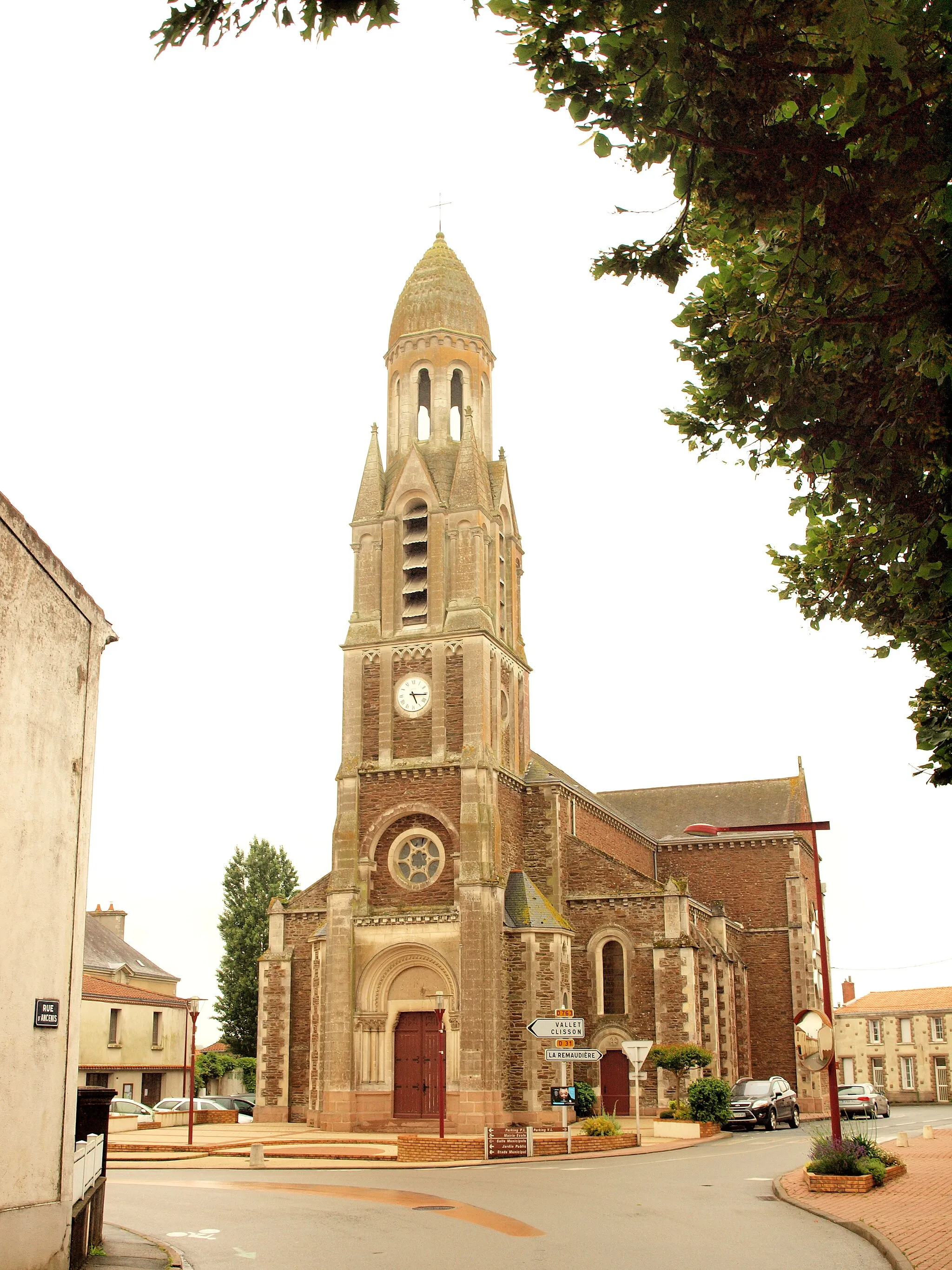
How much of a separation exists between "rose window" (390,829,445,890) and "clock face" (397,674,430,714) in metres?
3.82

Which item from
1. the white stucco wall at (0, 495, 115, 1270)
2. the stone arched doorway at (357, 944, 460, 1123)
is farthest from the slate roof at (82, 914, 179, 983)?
the white stucco wall at (0, 495, 115, 1270)

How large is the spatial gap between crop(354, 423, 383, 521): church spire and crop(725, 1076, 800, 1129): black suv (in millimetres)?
21164

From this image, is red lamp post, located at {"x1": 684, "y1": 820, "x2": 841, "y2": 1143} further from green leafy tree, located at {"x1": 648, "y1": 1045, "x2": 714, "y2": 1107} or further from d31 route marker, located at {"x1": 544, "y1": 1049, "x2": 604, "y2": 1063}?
green leafy tree, located at {"x1": 648, "y1": 1045, "x2": 714, "y2": 1107}

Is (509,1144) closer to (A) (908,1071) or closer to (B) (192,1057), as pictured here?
(B) (192,1057)

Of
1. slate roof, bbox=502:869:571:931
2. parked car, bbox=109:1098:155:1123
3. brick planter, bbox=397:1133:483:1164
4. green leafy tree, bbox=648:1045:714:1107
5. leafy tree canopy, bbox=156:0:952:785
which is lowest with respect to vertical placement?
parked car, bbox=109:1098:155:1123

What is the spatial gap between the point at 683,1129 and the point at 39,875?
2502 centimetres

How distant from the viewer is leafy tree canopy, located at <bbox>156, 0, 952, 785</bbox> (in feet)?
23.5

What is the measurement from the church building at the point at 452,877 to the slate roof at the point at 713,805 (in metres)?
9.35

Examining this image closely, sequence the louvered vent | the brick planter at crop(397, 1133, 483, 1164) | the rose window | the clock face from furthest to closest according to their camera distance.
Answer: the louvered vent, the clock face, the rose window, the brick planter at crop(397, 1133, 483, 1164)

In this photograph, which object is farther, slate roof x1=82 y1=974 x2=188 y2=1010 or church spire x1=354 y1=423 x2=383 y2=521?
slate roof x1=82 y1=974 x2=188 y2=1010

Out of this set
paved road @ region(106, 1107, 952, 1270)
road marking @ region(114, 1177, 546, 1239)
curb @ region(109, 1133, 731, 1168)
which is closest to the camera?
paved road @ region(106, 1107, 952, 1270)

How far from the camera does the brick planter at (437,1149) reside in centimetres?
2567

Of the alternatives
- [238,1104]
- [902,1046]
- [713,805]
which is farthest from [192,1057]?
[902,1046]

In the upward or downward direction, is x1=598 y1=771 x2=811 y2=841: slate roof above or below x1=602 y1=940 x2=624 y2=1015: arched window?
above
